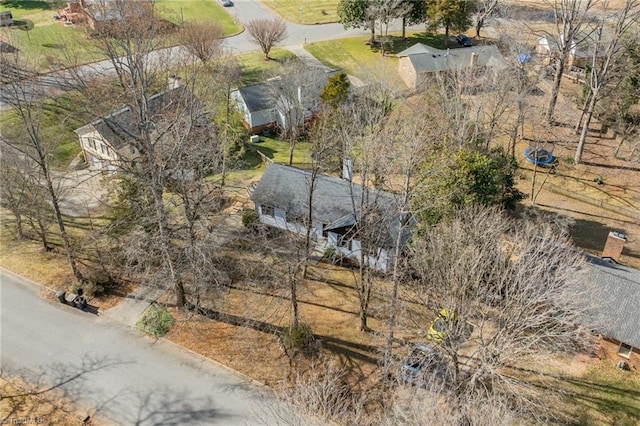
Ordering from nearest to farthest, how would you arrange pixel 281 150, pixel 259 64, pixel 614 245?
pixel 614 245 < pixel 281 150 < pixel 259 64

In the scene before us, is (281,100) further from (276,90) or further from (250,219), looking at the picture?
(250,219)

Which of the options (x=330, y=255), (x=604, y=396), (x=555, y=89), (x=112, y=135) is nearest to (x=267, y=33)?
(x=112, y=135)

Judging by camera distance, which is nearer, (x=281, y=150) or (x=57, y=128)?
(x=57, y=128)

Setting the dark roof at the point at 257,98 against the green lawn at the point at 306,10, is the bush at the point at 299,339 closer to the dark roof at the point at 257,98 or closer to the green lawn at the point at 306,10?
the dark roof at the point at 257,98

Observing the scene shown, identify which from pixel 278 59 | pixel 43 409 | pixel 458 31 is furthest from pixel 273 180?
pixel 458 31

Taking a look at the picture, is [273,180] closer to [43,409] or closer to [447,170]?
[447,170]

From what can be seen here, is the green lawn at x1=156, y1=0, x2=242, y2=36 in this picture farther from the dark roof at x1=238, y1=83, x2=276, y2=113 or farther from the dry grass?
the dry grass

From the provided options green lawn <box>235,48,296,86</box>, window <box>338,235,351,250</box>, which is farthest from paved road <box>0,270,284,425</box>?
green lawn <box>235,48,296,86</box>
